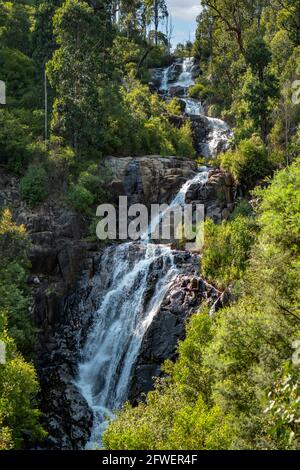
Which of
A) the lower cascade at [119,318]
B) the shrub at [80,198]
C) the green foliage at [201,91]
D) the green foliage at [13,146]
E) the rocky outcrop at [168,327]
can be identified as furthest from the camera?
the green foliage at [201,91]

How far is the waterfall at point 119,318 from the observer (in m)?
24.2

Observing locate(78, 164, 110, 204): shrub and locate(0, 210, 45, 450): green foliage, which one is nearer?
locate(0, 210, 45, 450): green foliage

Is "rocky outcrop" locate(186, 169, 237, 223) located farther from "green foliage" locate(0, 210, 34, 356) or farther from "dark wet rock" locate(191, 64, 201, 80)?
"dark wet rock" locate(191, 64, 201, 80)

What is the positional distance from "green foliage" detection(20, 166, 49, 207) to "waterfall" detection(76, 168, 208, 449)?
6193mm

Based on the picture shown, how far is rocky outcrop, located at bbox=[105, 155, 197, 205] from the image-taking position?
1398 inches

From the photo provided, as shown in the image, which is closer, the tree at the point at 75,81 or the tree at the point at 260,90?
the tree at the point at 75,81

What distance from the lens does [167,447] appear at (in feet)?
44.1

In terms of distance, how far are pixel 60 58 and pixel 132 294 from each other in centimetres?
1997

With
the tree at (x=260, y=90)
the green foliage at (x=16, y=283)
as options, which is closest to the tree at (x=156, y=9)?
the tree at (x=260, y=90)

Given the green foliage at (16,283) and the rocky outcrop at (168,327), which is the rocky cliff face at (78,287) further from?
the green foliage at (16,283)

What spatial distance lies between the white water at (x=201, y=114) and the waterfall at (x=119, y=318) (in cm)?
1886

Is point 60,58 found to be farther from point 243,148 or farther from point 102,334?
point 102,334

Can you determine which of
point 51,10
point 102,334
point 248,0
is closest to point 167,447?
point 102,334

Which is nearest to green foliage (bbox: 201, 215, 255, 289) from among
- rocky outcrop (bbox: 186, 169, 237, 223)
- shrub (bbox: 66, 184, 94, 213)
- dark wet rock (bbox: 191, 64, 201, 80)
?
rocky outcrop (bbox: 186, 169, 237, 223)
